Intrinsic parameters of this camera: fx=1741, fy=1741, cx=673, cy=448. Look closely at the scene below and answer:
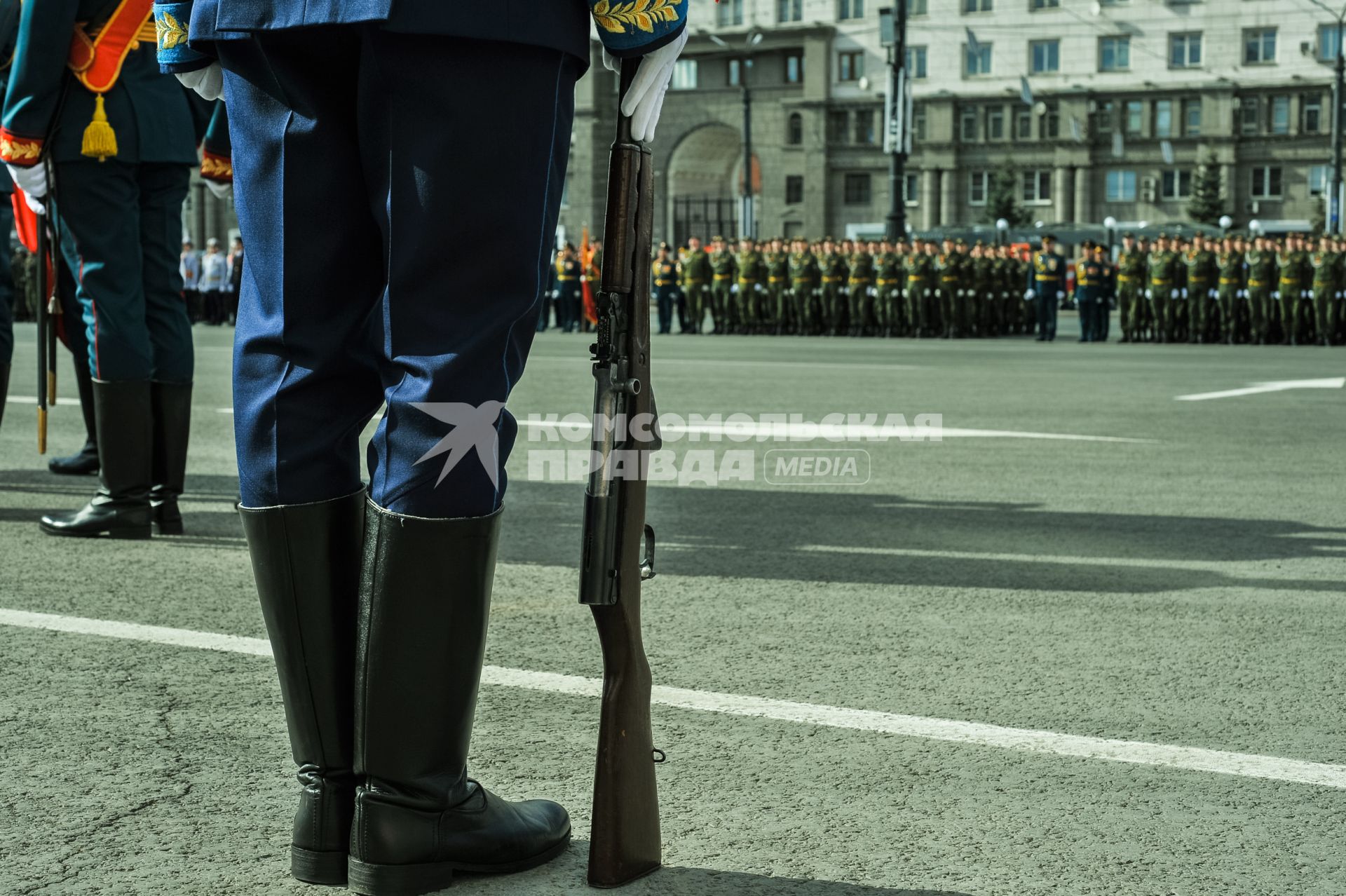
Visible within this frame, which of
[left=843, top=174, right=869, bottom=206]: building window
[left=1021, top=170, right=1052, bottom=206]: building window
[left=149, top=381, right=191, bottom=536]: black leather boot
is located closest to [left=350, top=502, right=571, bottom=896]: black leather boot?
[left=149, top=381, right=191, bottom=536]: black leather boot

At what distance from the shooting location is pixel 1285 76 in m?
68.4

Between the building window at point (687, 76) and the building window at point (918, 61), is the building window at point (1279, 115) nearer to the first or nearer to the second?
the building window at point (918, 61)

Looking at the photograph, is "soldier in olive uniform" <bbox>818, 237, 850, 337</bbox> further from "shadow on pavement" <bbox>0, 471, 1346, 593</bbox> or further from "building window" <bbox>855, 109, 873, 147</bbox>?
"building window" <bbox>855, 109, 873, 147</bbox>

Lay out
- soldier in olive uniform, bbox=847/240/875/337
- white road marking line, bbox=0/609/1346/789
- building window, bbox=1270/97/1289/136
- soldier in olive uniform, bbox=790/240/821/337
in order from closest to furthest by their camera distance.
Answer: white road marking line, bbox=0/609/1346/789
soldier in olive uniform, bbox=847/240/875/337
soldier in olive uniform, bbox=790/240/821/337
building window, bbox=1270/97/1289/136

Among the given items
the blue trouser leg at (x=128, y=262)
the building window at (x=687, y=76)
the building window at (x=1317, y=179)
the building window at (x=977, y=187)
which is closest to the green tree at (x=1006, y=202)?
the building window at (x=977, y=187)

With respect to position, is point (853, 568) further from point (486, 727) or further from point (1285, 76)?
point (1285, 76)

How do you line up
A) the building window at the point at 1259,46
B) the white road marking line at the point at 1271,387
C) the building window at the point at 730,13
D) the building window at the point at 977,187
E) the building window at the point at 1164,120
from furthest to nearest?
the building window at the point at 730,13, the building window at the point at 977,187, the building window at the point at 1164,120, the building window at the point at 1259,46, the white road marking line at the point at 1271,387

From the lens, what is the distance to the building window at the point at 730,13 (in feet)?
252

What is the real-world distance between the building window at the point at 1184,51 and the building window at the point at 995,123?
23.9 ft

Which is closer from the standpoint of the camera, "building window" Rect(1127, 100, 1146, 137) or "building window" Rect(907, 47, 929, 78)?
"building window" Rect(1127, 100, 1146, 137)

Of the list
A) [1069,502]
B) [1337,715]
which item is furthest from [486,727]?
[1069,502]

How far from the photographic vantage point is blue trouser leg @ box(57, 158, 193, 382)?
5.22 meters

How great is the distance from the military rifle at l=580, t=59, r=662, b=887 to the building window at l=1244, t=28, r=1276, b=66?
235 feet

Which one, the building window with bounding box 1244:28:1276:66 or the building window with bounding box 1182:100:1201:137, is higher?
the building window with bounding box 1244:28:1276:66
